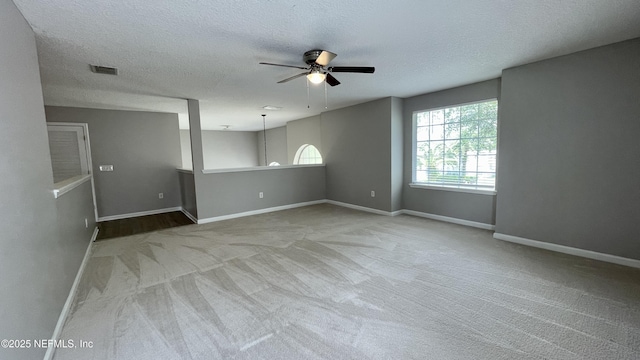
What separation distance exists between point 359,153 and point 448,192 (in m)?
1.98

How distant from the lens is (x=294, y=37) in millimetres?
2381

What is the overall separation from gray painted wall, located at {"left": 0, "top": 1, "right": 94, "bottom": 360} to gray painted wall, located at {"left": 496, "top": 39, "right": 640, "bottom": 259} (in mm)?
4838

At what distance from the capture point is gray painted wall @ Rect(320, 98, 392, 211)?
5.16 metres

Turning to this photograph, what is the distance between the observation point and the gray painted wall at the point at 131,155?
5.22 meters

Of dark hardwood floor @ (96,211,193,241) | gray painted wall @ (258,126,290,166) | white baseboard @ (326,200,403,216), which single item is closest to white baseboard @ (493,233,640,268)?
white baseboard @ (326,200,403,216)

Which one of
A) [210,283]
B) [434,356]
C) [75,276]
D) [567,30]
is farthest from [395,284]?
[75,276]

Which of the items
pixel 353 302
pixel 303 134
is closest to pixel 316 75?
pixel 353 302

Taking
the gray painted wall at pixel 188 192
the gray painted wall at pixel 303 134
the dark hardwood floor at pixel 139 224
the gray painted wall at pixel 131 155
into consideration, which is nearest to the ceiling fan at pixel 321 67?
the gray painted wall at pixel 188 192

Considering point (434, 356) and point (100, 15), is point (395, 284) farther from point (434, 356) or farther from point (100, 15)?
point (100, 15)

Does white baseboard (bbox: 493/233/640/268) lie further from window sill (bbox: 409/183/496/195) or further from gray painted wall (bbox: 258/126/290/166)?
gray painted wall (bbox: 258/126/290/166)

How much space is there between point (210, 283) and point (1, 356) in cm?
148

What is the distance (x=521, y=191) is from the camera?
3.49m

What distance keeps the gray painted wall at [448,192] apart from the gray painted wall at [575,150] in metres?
0.42

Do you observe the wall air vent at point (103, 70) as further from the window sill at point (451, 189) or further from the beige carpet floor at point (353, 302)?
the window sill at point (451, 189)
